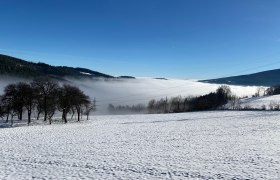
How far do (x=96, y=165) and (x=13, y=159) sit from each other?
8615mm

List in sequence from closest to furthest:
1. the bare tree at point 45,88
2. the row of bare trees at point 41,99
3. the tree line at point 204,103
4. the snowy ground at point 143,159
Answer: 1. the snowy ground at point 143,159
2. the row of bare trees at point 41,99
3. the bare tree at point 45,88
4. the tree line at point 204,103

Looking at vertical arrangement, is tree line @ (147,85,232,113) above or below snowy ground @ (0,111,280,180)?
above

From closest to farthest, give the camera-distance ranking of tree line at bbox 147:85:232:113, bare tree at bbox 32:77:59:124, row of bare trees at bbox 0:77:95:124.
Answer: row of bare trees at bbox 0:77:95:124, bare tree at bbox 32:77:59:124, tree line at bbox 147:85:232:113

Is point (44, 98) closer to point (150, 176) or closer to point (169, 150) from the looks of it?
point (169, 150)

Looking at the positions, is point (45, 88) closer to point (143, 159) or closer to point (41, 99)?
point (41, 99)

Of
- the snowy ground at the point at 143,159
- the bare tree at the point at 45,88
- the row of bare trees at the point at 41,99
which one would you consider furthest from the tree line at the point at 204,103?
the snowy ground at the point at 143,159

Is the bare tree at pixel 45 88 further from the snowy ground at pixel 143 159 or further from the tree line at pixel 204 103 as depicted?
the tree line at pixel 204 103

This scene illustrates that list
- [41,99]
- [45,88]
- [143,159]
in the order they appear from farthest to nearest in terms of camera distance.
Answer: [45,88] < [41,99] < [143,159]

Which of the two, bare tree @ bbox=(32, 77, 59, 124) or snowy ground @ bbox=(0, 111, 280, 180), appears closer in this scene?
snowy ground @ bbox=(0, 111, 280, 180)

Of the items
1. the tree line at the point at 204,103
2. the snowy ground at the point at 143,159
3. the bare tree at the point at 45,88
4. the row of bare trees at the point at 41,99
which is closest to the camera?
the snowy ground at the point at 143,159

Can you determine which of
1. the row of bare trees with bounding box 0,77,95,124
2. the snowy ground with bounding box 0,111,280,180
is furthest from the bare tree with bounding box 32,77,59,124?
the snowy ground with bounding box 0,111,280,180

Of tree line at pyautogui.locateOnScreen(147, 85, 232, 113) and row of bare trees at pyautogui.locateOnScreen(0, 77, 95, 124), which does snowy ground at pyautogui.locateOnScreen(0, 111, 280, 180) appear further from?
tree line at pyautogui.locateOnScreen(147, 85, 232, 113)

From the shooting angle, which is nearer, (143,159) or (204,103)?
(143,159)

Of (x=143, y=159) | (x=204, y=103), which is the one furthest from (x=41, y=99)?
(x=204, y=103)
